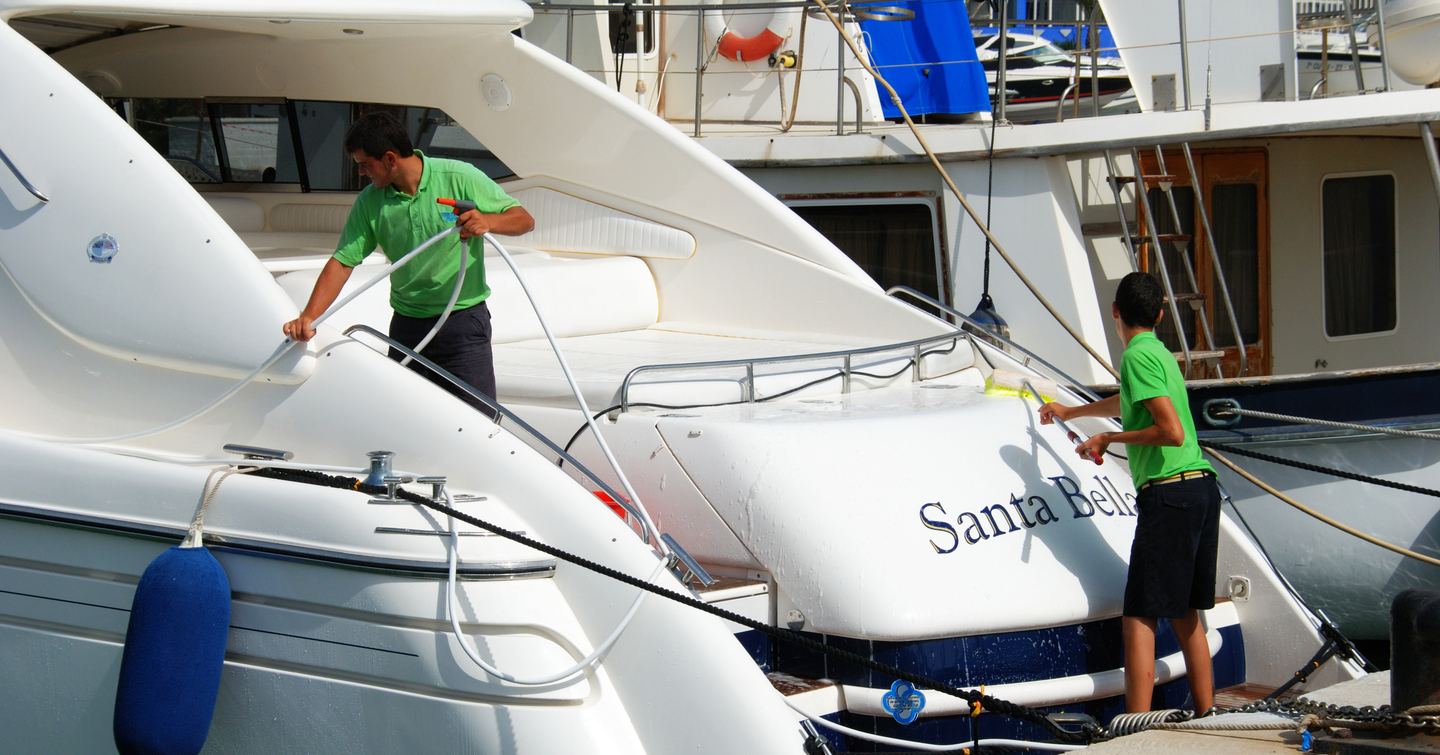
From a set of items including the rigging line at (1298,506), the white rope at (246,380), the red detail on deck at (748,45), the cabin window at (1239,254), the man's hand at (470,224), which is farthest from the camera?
the red detail on deck at (748,45)

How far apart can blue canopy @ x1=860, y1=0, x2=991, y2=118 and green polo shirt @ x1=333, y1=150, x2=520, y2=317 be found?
637cm

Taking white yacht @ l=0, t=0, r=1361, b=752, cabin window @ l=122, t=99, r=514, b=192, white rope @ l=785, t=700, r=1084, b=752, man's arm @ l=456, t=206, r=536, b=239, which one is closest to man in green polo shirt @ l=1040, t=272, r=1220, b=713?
white yacht @ l=0, t=0, r=1361, b=752

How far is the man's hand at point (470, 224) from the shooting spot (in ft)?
13.2

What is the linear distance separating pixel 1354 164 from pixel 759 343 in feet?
15.2

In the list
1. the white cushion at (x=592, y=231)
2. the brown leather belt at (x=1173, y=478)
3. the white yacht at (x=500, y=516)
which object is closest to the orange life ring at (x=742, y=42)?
the white cushion at (x=592, y=231)

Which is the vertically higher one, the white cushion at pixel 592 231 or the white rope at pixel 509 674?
the white cushion at pixel 592 231

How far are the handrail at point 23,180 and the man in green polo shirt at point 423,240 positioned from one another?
0.76 m

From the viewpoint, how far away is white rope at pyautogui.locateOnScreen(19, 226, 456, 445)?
3.89 metres

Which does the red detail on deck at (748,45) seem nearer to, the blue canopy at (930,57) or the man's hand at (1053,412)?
the blue canopy at (930,57)

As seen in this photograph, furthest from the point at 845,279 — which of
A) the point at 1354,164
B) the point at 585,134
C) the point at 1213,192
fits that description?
the point at 1354,164

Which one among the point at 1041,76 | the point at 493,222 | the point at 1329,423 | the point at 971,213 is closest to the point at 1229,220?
the point at 971,213

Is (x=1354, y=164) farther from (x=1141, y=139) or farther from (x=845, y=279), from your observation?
(x=845, y=279)

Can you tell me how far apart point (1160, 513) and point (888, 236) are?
475cm

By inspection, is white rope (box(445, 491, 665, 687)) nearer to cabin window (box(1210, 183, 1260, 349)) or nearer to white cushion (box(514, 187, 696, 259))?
white cushion (box(514, 187, 696, 259))
